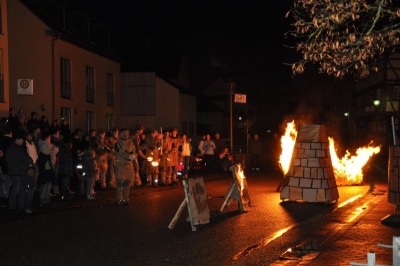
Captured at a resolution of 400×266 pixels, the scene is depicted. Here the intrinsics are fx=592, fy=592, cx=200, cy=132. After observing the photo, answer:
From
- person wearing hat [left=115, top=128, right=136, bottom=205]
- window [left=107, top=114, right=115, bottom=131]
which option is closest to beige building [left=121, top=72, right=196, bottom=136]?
window [left=107, top=114, right=115, bottom=131]

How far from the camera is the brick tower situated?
14.2 metres

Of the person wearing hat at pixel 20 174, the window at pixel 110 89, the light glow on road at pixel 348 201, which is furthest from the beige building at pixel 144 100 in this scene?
the person wearing hat at pixel 20 174

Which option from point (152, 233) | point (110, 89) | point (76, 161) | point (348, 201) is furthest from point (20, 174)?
point (110, 89)

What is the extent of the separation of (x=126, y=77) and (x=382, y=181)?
80.9 feet

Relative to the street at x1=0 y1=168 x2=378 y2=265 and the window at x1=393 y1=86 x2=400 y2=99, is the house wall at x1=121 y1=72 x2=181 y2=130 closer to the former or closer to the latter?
the window at x1=393 y1=86 x2=400 y2=99

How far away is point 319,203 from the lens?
48.2 ft

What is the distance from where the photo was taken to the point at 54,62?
28.6 metres

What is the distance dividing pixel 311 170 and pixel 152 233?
523 cm

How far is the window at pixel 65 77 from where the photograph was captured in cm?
2984

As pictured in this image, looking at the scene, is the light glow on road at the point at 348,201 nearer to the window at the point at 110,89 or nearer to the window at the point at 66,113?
the window at the point at 66,113

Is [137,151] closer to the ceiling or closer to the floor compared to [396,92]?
closer to the floor

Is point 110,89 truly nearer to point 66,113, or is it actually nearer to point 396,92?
point 66,113

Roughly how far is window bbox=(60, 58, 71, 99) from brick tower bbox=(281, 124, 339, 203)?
59.1ft

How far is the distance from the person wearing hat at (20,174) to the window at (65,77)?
56.9ft
